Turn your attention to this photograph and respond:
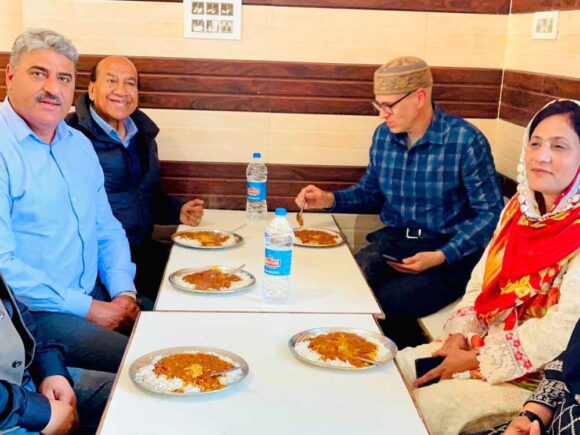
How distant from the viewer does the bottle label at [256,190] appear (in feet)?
10.6

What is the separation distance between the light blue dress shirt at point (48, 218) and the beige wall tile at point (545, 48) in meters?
1.95

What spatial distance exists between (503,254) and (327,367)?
3.01 feet

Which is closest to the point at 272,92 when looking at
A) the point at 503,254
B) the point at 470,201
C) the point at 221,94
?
the point at 221,94

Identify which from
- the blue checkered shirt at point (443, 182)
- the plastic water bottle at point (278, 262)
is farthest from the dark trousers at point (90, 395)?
the blue checkered shirt at point (443, 182)

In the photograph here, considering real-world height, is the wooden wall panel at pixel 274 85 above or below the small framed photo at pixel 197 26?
below

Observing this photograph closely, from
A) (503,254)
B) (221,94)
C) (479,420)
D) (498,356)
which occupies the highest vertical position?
(221,94)

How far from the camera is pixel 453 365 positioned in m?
2.27

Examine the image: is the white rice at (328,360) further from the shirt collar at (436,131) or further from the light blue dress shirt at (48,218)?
the shirt collar at (436,131)

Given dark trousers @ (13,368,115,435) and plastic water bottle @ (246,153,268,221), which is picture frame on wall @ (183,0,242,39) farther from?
dark trousers @ (13,368,115,435)

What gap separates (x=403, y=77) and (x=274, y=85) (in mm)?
756

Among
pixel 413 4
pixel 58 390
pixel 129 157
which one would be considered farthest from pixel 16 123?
pixel 413 4

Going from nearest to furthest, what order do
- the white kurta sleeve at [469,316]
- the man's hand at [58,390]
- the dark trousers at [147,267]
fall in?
the man's hand at [58,390]
the white kurta sleeve at [469,316]
the dark trousers at [147,267]

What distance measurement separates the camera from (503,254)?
7.89 feet

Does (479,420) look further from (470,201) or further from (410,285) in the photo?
(470,201)
